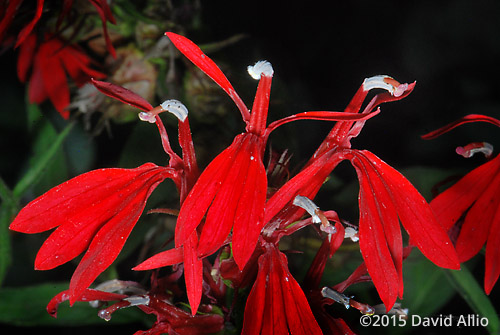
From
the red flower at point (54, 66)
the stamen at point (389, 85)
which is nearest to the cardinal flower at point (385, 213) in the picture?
the stamen at point (389, 85)

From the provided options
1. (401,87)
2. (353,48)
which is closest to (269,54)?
(353,48)

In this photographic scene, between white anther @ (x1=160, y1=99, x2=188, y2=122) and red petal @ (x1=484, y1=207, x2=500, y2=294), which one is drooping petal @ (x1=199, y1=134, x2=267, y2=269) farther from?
A: red petal @ (x1=484, y1=207, x2=500, y2=294)

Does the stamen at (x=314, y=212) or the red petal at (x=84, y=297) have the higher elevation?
the stamen at (x=314, y=212)

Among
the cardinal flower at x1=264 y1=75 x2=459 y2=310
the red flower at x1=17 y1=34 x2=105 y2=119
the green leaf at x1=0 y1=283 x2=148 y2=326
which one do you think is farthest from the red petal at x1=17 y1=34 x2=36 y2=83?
the cardinal flower at x1=264 y1=75 x2=459 y2=310

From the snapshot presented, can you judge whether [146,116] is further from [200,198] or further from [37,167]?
[37,167]

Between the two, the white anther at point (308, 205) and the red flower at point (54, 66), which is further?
the red flower at point (54, 66)

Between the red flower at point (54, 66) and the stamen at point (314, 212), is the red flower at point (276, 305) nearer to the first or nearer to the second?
the stamen at point (314, 212)

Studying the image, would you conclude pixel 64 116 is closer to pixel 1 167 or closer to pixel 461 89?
pixel 1 167
